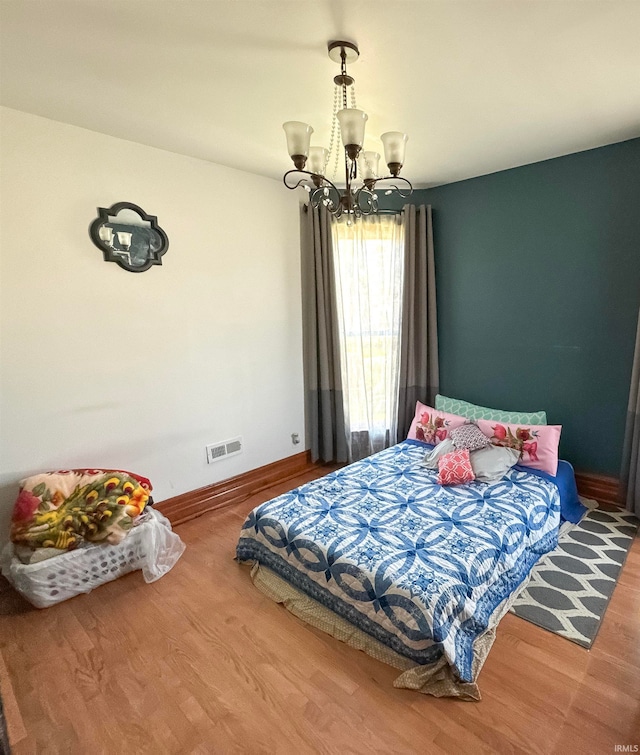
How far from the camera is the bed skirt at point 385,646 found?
5.05 ft

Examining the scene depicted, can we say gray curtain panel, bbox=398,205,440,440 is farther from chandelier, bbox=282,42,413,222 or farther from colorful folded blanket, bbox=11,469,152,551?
colorful folded blanket, bbox=11,469,152,551

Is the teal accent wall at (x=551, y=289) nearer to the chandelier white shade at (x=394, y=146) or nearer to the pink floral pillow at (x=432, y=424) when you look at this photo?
the pink floral pillow at (x=432, y=424)

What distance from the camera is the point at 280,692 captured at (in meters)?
1.56

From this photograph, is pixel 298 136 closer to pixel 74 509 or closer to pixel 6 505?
pixel 74 509

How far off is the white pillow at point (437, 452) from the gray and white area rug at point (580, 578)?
32.3 inches

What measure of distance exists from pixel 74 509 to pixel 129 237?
1.62 metres

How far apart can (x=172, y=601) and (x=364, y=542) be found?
3.47 feet

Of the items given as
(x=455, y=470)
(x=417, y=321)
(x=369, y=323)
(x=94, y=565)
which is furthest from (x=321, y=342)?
(x=94, y=565)

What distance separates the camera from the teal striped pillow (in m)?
2.87

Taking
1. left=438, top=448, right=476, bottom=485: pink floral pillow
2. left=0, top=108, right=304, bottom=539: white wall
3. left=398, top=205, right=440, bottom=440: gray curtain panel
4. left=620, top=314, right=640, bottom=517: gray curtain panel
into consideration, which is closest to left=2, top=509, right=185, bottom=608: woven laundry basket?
left=0, top=108, right=304, bottom=539: white wall

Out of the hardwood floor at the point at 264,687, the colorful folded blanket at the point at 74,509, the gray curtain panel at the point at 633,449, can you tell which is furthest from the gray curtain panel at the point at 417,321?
the colorful folded blanket at the point at 74,509

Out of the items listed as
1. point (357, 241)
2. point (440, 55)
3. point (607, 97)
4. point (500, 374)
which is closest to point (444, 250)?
point (357, 241)

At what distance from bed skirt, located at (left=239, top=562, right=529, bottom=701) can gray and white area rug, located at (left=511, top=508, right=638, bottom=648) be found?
99 millimetres

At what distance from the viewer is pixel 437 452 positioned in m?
2.83
